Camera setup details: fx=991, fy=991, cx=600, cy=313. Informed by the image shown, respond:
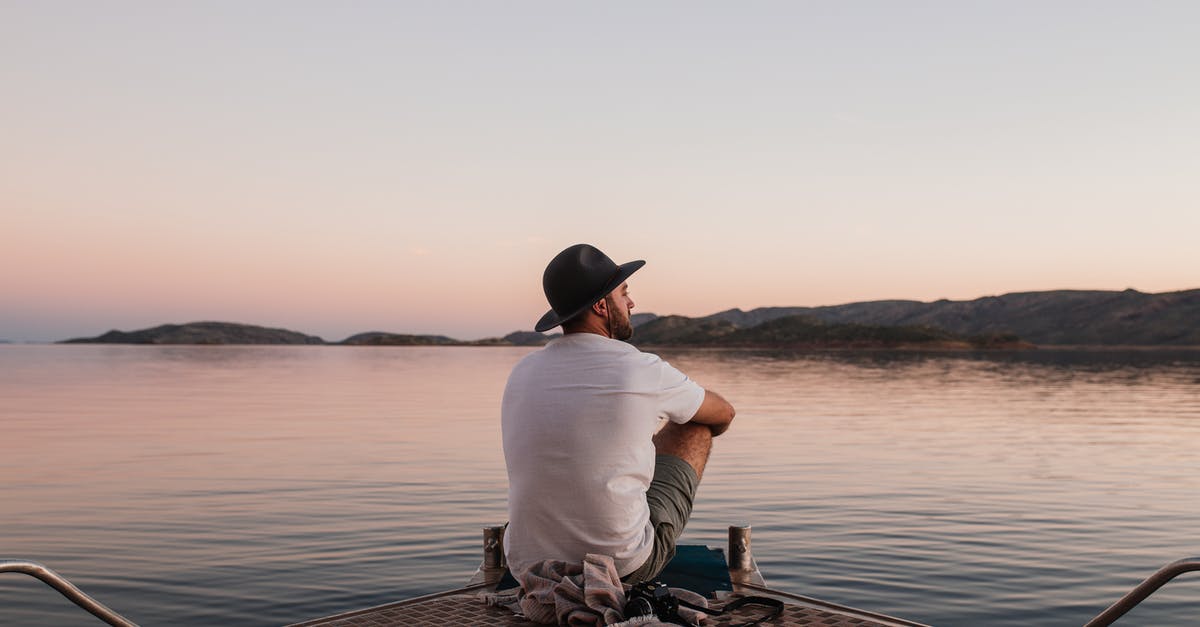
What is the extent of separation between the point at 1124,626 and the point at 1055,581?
4.63ft

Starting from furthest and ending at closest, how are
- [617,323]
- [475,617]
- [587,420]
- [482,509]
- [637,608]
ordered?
[482,509], [475,617], [617,323], [637,608], [587,420]

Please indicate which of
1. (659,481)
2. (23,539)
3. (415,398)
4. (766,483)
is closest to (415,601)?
(659,481)

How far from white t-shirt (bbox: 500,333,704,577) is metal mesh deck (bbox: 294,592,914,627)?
916mm

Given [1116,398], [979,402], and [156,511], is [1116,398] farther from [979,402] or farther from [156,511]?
[156,511]

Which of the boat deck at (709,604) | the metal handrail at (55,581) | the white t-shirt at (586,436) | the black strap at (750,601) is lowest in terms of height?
the boat deck at (709,604)

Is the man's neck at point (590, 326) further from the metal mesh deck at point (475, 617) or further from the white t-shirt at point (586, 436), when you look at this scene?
the metal mesh deck at point (475, 617)

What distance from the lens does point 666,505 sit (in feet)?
19.2

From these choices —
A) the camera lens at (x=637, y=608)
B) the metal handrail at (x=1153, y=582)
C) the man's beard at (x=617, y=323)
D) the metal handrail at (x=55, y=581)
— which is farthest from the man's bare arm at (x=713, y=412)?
the metal handrail at (x=55, y=581)

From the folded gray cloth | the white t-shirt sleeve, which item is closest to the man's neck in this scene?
the white t-shirt sleeve

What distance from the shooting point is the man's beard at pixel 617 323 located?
549 centimetres

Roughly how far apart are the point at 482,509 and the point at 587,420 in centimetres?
1198

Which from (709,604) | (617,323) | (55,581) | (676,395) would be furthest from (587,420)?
(55,581)

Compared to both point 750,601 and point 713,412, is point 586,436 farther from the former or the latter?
point 750,601

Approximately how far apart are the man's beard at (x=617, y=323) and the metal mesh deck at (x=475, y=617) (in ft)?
5.91
